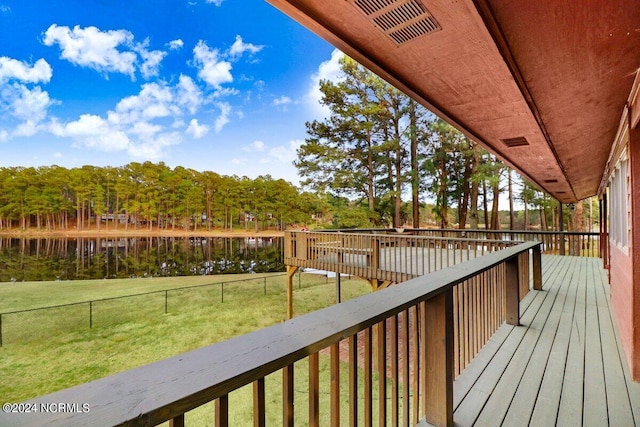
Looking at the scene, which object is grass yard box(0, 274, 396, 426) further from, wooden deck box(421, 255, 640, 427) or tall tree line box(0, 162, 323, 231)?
tall tree line box(0, 162, 323, 231)

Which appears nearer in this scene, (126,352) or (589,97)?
(589,97)

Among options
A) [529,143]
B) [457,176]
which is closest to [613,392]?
[529,143]

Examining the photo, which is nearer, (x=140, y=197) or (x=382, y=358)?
(x=382, y=358)

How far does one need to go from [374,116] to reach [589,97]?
1692 cm

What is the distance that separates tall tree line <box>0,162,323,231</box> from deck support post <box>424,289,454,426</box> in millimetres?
38216

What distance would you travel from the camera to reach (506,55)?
1.89m

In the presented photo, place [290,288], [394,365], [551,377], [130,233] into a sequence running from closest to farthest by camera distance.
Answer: [394,365] < [551,377] < [290,288] < [130,233]

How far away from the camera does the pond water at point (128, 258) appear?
74.4 feet

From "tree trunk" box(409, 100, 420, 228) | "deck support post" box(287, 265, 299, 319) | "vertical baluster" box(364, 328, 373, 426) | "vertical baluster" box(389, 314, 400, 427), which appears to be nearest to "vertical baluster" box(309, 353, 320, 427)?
"vertical baluster" box(364, 328, 373, 426)

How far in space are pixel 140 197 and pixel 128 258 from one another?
19.1 m

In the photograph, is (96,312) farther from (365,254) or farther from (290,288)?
(365,254)

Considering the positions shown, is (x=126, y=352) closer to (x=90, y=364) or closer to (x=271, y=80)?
(x=90, y=364)

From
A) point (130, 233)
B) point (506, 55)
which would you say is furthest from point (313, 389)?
point (130, 233)

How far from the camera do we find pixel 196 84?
5991 centimetres
